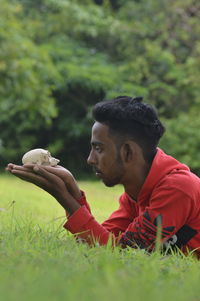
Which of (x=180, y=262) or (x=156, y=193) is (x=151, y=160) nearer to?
(x=156, y=193)

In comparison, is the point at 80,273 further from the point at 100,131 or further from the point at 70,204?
the point at 100,131

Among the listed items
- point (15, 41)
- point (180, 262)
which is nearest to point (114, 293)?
point (180, 262)

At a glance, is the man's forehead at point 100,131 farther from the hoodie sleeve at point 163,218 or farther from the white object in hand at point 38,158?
the hoodie sleeve at point 163,218

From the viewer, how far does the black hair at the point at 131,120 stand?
13.0 ft

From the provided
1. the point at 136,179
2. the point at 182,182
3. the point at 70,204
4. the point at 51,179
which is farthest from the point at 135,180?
the point at 51,179

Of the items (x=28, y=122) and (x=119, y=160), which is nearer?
(x=119, y=160)

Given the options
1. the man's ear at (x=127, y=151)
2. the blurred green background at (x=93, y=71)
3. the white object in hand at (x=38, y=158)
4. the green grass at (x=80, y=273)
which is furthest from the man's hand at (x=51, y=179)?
the blurred green background at (x=93, y=71)

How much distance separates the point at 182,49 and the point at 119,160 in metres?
15.1

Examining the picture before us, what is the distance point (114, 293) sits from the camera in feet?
7.20

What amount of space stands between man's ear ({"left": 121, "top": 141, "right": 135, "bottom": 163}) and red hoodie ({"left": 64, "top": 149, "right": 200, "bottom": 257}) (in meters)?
0.15

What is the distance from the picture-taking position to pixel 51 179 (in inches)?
147

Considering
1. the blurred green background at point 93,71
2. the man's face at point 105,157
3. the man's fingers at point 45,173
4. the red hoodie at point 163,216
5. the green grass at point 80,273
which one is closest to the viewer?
the green grass at point 80,273

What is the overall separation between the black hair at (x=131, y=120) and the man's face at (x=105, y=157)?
59 millimetres

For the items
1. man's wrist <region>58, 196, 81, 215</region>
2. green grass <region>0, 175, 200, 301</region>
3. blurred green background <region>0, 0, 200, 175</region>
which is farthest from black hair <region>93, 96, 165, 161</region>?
blurred green background <region>0, 0, 200, 175</region>
